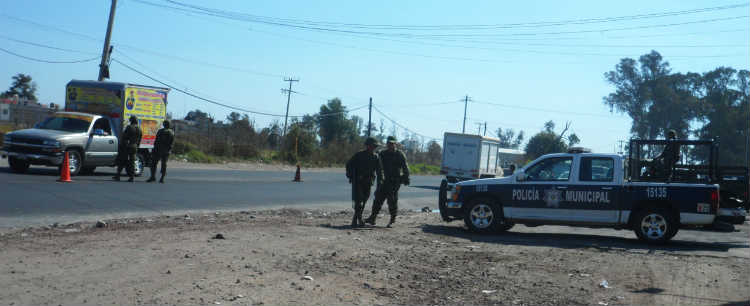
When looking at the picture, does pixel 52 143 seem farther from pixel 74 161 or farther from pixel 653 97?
pixel 653 97

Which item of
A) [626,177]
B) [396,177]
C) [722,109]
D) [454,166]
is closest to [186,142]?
[454,166]

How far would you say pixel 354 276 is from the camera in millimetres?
6863

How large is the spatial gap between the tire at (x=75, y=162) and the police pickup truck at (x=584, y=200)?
1203cm

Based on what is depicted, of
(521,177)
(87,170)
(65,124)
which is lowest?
(87,170)

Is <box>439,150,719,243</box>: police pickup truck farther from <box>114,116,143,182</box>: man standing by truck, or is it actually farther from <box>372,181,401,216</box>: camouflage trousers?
<box>114,116,143,182</box>: man standing by truck

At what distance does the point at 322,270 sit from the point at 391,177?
18.0 ft

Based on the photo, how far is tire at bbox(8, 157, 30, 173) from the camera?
61.2 ft

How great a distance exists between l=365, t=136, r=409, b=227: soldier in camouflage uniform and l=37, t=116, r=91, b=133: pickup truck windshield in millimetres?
11345

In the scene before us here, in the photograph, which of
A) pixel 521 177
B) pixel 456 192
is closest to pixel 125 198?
pixel 456 192

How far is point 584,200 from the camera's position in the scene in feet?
38.8

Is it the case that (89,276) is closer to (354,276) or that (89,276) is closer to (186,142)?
(354,276)

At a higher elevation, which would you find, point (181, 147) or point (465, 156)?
point (465, 156)

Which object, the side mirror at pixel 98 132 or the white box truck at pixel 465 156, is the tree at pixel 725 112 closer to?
the white box truck at pixel 465 156

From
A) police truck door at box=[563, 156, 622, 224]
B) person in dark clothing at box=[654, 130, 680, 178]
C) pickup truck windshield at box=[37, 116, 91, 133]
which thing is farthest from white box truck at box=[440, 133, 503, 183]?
police truck door at box=[563, 156, 622, 224]
